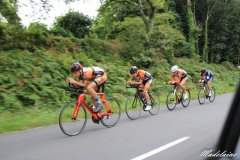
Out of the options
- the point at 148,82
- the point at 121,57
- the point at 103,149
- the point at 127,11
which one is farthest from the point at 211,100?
the point at 127,11

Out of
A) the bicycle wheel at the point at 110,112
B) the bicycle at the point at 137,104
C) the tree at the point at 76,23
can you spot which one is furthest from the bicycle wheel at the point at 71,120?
the tree at the point at 76,23

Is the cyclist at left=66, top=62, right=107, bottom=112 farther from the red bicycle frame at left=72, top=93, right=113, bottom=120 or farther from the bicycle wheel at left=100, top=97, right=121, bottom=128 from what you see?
the bicycle wheel at left=100, top=97, right=121, bottom=128

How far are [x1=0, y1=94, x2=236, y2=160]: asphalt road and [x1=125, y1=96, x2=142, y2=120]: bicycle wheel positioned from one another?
593mm

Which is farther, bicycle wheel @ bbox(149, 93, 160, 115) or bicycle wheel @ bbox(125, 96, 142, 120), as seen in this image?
bicycle wheel @ bbox(149, 93, 160, 115)

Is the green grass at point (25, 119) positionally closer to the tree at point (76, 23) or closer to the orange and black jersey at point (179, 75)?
the orange and black jersey at point (179, 75)

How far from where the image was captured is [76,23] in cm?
3169


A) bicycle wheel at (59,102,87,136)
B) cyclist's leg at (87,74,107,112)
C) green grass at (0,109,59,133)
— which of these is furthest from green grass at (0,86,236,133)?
cyclist's leg at (87,74,107,112)

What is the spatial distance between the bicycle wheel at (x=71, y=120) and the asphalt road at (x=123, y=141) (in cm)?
19

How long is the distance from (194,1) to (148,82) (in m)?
26.7

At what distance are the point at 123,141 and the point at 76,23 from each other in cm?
2409

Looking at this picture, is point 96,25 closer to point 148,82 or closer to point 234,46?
point 234,46

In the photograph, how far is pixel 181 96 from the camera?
51.4 feet

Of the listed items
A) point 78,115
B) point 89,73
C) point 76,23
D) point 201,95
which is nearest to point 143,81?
point 89,73

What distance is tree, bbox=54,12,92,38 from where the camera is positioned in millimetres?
31359
